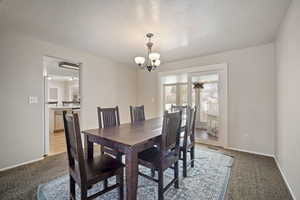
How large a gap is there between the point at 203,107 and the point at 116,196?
3.10 metres

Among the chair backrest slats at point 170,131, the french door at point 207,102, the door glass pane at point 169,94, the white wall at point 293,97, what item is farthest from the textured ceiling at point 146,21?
the door glass pane at point 169,94

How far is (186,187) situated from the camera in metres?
1.95

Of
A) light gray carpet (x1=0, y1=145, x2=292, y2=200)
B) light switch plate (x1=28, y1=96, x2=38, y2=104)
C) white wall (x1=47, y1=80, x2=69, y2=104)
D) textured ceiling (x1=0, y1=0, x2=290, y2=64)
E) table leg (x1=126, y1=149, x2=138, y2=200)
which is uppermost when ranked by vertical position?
textured ceiling (x1=0, y1=0, x2=290, y2=64)

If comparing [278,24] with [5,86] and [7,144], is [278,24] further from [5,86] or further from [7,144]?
[7,144]

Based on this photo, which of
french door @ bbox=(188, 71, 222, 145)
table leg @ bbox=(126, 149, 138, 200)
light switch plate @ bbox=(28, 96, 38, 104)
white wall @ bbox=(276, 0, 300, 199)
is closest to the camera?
table leg @ bbox=(126, 149, 138, 200)

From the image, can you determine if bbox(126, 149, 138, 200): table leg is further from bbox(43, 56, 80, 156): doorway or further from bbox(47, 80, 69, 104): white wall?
bbox(47, 80, 69, 104): white wall

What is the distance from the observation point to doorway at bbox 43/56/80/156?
10.6 feet

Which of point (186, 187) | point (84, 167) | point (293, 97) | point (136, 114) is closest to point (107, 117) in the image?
point (136, 114)

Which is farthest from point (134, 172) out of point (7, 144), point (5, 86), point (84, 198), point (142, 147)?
point (5, 86)

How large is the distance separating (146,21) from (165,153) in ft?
6.28

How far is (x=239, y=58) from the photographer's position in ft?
11.1

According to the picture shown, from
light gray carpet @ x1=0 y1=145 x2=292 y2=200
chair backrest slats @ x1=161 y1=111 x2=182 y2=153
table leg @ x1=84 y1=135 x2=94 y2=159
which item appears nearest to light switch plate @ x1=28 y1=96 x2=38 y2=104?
light gray carpet @ x1=0 y1=145 x2=292 y2=200

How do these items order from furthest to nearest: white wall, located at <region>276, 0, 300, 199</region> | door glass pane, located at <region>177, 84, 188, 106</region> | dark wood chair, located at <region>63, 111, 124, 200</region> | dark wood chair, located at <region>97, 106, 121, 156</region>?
door glass pane, located at <region>177, 84, 188, 106</region> < dark wood chair, located at <region>97, 106, 121, 156</region> < white wall, located at <region>276, 0, 300, 199</region> < dark wood chair, located at <region>63, 111, 124, 200</region>

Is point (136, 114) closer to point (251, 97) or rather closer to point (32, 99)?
point (32, 99)
